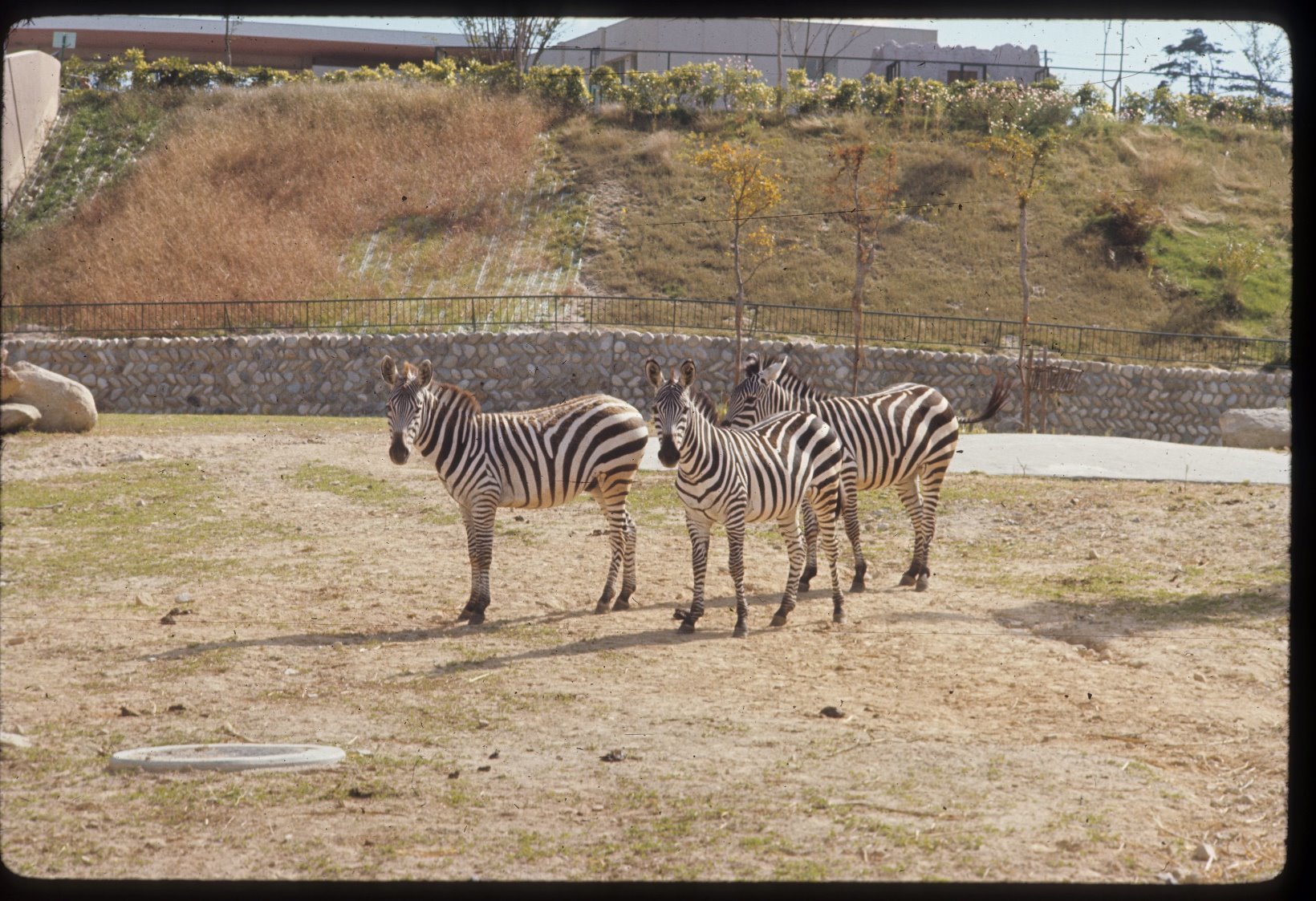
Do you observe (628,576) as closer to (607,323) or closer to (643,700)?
(643,700)

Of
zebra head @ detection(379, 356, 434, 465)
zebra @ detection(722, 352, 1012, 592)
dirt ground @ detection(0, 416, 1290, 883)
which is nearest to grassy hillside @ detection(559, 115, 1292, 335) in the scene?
dirt ground @ detection(0, 416, 1290, 883)

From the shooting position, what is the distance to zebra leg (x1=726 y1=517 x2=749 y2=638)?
882 centimetres

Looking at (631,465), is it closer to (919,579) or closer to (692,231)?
(919,579)

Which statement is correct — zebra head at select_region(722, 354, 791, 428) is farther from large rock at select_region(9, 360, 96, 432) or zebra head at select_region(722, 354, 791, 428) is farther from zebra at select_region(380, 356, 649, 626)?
large rock at select_region(9, 360, 96, 432)

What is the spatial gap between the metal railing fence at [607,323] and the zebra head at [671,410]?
771 inches

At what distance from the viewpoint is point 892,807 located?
5.51 m

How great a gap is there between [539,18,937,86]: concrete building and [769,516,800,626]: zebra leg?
133 ft

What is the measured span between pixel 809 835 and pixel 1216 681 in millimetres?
3984

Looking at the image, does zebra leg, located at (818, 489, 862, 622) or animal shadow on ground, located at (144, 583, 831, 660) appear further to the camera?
zebra leg, located at (818, 489, 862, 622)

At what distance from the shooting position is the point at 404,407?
9.04m

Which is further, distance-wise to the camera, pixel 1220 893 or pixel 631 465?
pixel 631 465

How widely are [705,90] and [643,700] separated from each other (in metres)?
39.8

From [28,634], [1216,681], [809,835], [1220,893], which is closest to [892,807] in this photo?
[809,835]

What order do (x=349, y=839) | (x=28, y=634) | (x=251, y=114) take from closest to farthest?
(x=349, y=839), (x=28, y=634), (x=251, y=114)
